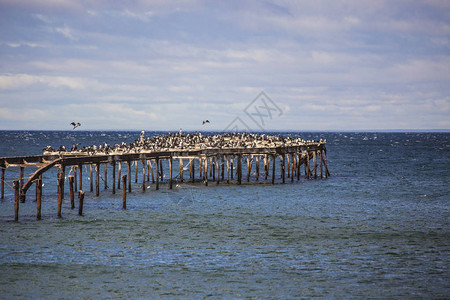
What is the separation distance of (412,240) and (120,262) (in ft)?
47.2

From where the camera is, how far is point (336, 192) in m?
49.2

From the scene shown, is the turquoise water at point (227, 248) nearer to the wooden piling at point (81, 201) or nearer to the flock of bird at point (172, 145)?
the wooden piling at point (81, 201)

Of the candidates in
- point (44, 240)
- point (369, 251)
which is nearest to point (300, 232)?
point (369, 251)

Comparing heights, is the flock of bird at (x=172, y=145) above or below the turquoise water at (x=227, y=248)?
above

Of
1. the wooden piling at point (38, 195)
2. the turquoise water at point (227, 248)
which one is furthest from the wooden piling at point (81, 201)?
the wooden piling at point (38, 195)

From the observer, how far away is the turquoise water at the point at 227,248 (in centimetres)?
1939

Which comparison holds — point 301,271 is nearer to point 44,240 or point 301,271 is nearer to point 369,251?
point 369,251

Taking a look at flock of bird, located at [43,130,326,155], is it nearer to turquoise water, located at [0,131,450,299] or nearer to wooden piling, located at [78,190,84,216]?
turquoise water, located at [0,131,450,299]

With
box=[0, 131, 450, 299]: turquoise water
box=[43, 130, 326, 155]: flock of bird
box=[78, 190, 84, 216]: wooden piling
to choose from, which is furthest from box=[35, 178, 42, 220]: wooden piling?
box=[43, 130, 326, 155]: flock of bird

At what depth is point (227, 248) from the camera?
83.7ft

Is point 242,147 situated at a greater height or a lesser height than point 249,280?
greater

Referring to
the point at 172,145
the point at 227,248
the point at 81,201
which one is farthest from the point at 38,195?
the point at 172,145

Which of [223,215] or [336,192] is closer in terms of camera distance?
[223,215]

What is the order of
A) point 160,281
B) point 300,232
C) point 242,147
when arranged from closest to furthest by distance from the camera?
point 160,281 < point 300,232 < point 242,147
